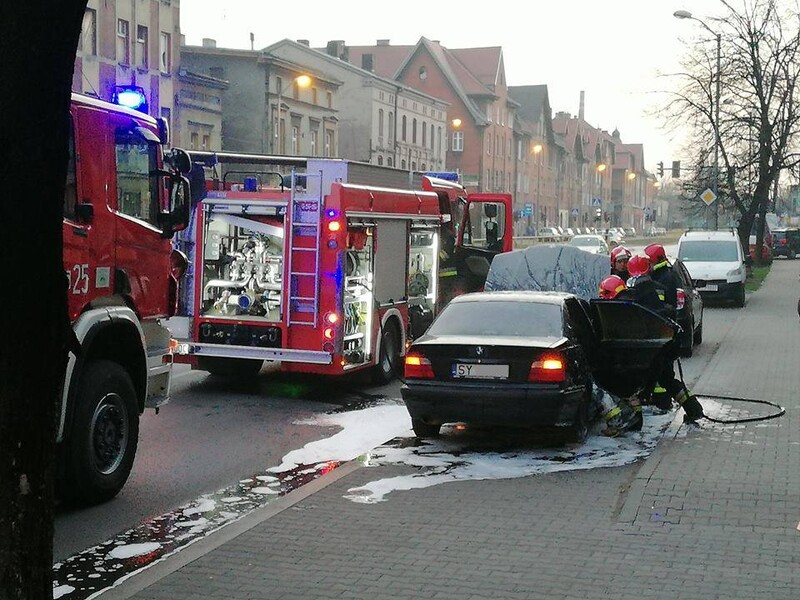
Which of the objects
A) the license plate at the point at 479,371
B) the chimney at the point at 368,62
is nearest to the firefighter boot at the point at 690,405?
the license plate at the point at 479,371

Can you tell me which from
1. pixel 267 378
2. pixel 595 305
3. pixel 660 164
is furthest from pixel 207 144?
pixel 595 305

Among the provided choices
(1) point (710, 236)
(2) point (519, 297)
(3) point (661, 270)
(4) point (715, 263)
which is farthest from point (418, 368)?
(1) point (710, 236)

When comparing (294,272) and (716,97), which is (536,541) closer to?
(294,272)

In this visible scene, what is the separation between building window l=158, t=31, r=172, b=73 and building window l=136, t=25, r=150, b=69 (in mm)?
798

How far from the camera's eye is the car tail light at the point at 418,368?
10047 mm

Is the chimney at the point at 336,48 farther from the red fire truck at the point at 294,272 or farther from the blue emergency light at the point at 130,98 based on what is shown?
the blue emergency light at the point at 130,98

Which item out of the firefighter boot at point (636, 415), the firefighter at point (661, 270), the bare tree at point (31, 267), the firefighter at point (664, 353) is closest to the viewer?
the bare tree at point (31, 267)

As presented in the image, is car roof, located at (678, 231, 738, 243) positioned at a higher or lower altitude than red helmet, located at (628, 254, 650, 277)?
Answer: higher

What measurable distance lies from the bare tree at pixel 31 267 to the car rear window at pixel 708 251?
27.3m

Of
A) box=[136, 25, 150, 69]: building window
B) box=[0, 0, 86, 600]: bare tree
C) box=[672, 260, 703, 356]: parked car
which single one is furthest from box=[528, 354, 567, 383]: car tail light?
box=[136, 25, 150, 69]: building window

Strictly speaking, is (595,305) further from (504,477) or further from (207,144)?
(207,144)

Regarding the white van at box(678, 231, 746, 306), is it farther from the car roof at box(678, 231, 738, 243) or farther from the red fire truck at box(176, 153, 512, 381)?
the red fire truck at box(176, 153, 512, 381)

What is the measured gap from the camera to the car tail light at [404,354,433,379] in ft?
33.0

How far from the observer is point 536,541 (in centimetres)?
687
